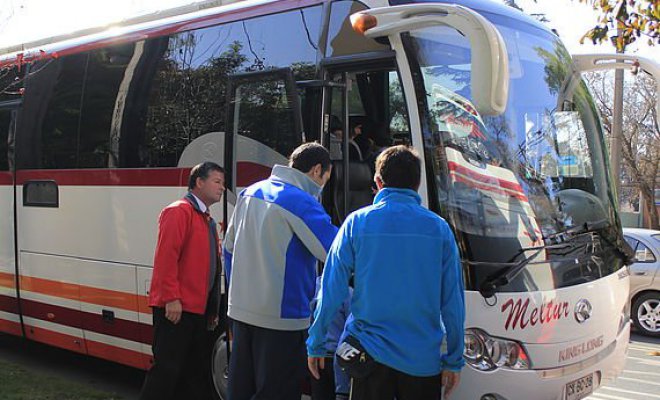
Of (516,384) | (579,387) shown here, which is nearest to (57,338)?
(516,384)

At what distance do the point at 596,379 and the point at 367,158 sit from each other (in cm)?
222

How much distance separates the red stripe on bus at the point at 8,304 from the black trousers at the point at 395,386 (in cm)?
517

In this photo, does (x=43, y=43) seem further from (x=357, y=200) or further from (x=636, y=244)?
(x=636, y=244)

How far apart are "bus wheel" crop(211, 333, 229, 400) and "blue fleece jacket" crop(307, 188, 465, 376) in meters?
2.41

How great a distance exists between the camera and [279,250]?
3.76 m

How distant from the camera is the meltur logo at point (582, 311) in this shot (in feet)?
14.3

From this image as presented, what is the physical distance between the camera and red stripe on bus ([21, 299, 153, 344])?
19.3 feet

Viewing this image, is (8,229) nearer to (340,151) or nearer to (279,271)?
(340,151)

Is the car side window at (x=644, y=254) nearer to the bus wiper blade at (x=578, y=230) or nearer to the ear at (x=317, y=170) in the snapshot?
the bus wiper blade at (x=578, y=230)

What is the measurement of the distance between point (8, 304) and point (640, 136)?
3083cm

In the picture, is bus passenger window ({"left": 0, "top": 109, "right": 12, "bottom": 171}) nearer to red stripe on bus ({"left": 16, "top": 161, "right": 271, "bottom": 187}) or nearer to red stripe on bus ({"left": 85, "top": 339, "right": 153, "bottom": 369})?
red stripe on bus ({"left": 16, "top": 161, "right": 271, "bottom": 187})

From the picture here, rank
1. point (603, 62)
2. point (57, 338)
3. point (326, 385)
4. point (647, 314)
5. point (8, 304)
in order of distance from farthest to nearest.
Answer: point (647, 314) < point (8, 304) < point (57, 338) < point (603, 62) < point (326, 385)

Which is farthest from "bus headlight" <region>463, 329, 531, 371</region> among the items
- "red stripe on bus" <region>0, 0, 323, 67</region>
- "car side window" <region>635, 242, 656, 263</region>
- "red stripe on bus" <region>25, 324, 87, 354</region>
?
"car side window" <region>635, 242, 656, 263</region>

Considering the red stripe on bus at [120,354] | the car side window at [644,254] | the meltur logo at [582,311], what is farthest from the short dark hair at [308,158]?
the car side window at [644,254]
